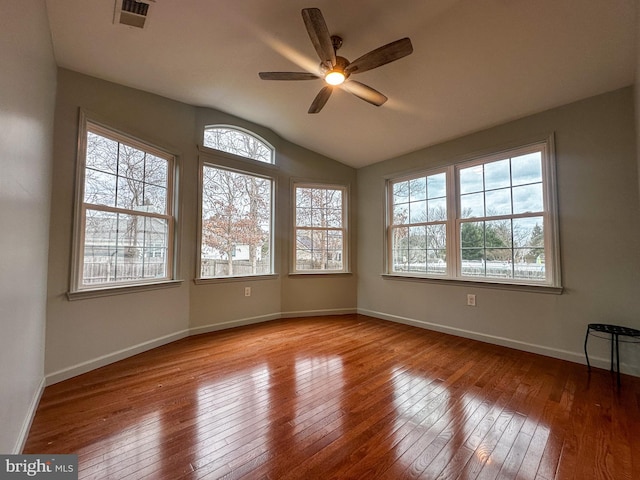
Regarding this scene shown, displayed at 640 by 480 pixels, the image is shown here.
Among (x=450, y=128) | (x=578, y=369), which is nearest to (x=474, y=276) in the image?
(x=578, y=369)

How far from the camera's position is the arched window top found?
3.65 metres

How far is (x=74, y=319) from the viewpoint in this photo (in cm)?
236

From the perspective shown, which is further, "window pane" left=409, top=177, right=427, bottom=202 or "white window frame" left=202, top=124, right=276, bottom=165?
"window pane" left=409, top=177, right=427, bottom=202

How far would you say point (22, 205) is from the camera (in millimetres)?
1478

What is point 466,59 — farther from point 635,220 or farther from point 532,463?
point 532,463

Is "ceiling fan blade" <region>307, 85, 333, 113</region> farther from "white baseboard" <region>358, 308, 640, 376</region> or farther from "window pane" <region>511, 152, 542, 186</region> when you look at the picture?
"white baseboard" <region>358, 308, 640, 376</region>

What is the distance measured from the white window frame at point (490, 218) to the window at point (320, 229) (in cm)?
78

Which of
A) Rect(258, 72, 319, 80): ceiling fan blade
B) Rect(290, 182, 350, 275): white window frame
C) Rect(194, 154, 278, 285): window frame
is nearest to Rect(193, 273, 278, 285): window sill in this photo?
Rect(194, 154, 278, 285): window frame

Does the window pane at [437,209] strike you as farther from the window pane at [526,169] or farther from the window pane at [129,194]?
the window pane at [129,194]

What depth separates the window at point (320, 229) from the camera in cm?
→ 441

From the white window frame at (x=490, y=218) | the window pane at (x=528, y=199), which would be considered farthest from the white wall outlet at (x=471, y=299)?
the window pane at (x=528, y=199)

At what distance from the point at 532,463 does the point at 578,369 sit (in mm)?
1679

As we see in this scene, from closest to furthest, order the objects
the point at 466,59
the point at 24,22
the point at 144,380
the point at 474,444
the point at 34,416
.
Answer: the point at 24,22 < the point at 474,444 < the point at 34,416 < the point at 144,380 < the point at 466,59

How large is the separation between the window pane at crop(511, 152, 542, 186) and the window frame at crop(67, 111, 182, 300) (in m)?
3.95
